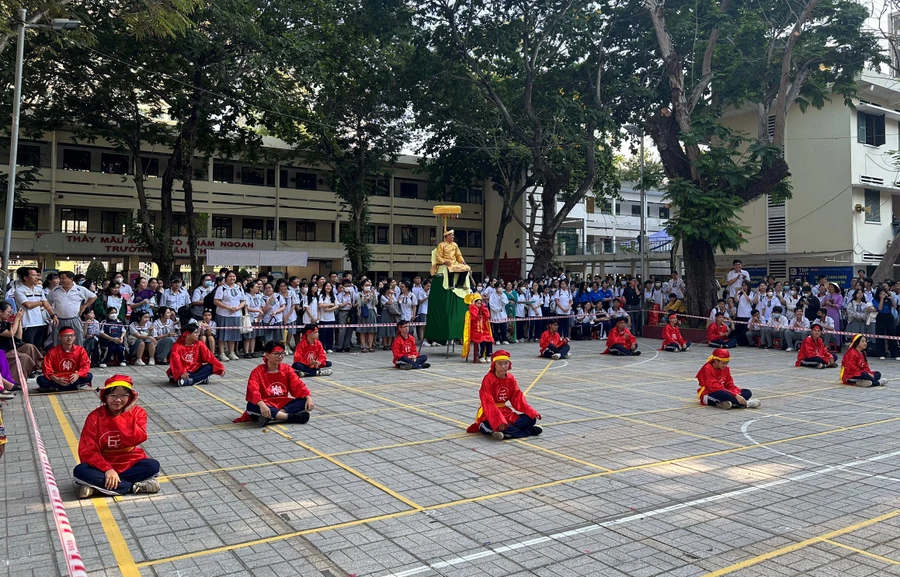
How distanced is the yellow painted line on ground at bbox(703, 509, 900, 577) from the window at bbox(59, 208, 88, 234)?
37.6m

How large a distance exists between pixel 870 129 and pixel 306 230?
1160 inches

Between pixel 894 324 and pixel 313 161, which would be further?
pixel 313 161

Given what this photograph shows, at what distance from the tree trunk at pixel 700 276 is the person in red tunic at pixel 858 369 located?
10389 millimetres

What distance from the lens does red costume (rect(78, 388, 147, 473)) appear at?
620 cm

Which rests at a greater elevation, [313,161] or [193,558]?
[313,161]

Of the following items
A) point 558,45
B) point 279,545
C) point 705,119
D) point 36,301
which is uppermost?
point 558,45

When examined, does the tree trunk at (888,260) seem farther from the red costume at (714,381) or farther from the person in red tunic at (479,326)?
the red costume at (714,381)

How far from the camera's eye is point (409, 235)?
45.7 m

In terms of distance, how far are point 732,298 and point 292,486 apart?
18.3 metres

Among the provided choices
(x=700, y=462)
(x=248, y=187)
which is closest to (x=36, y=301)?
(x=700, y=462)

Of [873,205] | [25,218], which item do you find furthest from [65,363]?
[873,205]

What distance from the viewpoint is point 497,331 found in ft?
68.8

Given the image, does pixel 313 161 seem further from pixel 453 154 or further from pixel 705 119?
pixel 705 119

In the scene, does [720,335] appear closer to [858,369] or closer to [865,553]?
[858,369]
